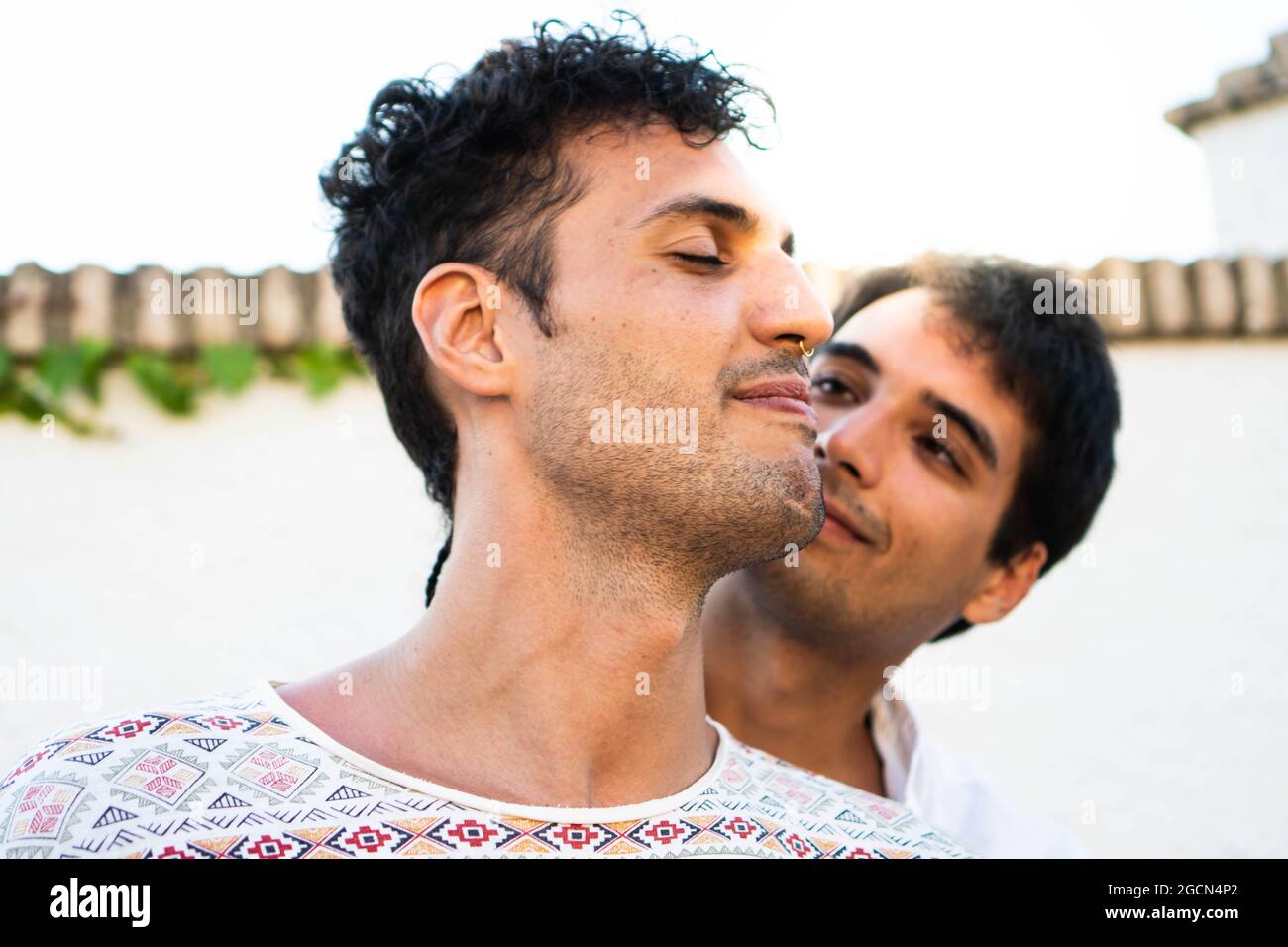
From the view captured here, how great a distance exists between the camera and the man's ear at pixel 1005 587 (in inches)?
150

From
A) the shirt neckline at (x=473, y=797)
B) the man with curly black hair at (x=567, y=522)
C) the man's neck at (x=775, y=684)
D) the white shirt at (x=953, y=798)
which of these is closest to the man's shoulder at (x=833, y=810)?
the man with curly black hair at (x=567, y=522)

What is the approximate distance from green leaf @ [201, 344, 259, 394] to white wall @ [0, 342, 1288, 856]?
0.37 feet

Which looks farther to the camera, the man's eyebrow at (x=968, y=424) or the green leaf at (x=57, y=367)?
the green leaf at (x=57, y=367)

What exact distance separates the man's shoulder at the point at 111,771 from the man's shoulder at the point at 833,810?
Answer: 96cm

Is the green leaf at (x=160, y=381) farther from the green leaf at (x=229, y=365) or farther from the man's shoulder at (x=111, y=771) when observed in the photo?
the man's shoulder at (x=111, y=771)

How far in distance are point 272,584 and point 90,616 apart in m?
0.61

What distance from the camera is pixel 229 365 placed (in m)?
4.34

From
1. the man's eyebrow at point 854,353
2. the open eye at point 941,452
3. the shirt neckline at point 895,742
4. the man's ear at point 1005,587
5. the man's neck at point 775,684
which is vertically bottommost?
the shirt neckline at point 895,742

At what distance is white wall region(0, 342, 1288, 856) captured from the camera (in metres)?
4.26

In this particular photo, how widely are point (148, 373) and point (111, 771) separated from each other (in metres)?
2.56

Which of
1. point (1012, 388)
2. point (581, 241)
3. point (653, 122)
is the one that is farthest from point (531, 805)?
point (1012, 388)

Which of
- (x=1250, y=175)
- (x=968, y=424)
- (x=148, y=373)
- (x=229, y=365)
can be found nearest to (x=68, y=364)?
(x=148, y=373)

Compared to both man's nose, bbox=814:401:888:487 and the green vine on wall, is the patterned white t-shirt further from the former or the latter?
the green vine on wall
